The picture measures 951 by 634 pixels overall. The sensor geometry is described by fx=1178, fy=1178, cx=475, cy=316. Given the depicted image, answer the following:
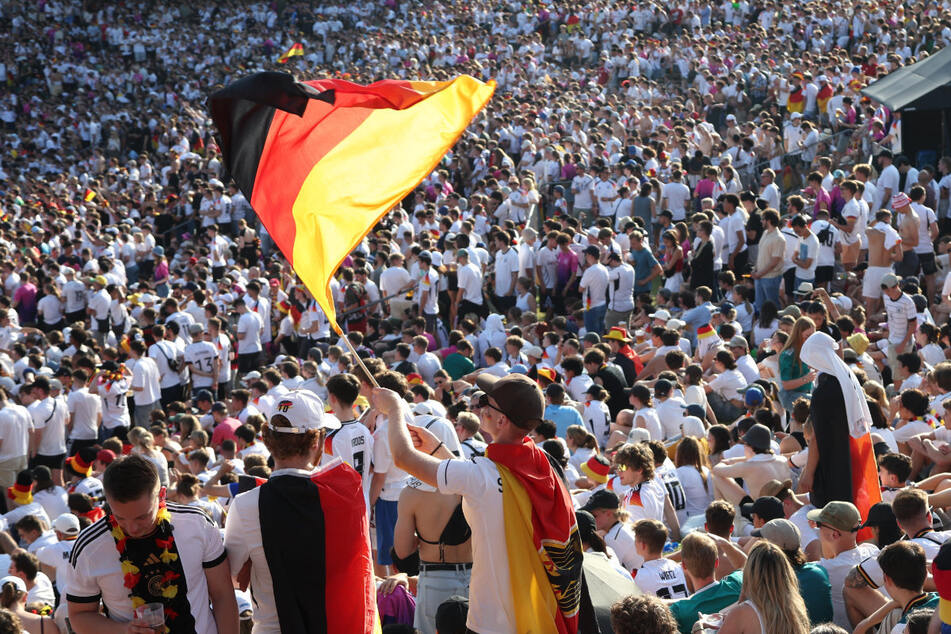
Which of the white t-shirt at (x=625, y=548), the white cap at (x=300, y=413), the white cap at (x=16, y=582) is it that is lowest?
the white t-shirt at (x=625, y=548)

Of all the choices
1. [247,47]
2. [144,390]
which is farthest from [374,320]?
[247,47]

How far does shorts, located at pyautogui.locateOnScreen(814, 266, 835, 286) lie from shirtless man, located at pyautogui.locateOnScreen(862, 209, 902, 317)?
0.63 m

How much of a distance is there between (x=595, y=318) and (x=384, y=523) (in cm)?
819

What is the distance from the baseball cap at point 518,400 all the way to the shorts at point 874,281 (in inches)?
391

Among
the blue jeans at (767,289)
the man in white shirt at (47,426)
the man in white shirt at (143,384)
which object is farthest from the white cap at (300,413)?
the blue jeans at (767,289)

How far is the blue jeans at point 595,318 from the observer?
14836mm

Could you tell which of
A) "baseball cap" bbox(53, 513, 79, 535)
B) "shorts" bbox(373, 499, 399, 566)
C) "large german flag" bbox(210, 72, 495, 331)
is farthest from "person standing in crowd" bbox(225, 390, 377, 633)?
"baseball cap" bbox(53, 513, 79, 535)

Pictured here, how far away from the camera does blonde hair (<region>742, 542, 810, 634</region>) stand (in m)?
4.75

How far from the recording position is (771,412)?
9.44 meters

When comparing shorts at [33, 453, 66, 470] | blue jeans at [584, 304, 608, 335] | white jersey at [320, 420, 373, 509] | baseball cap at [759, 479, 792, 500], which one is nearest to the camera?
white jersey at [320, 420, 373, 509]

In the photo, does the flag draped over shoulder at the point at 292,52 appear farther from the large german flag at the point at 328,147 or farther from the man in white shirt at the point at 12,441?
the large german flag at the point at 328,147

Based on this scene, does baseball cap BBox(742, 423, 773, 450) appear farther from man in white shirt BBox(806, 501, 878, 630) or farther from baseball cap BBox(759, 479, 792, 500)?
man in white shirt BBox(806, 501, 878, 630)

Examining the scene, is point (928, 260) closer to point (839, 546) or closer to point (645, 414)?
point (645, 414)

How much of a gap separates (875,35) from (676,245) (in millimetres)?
14228
